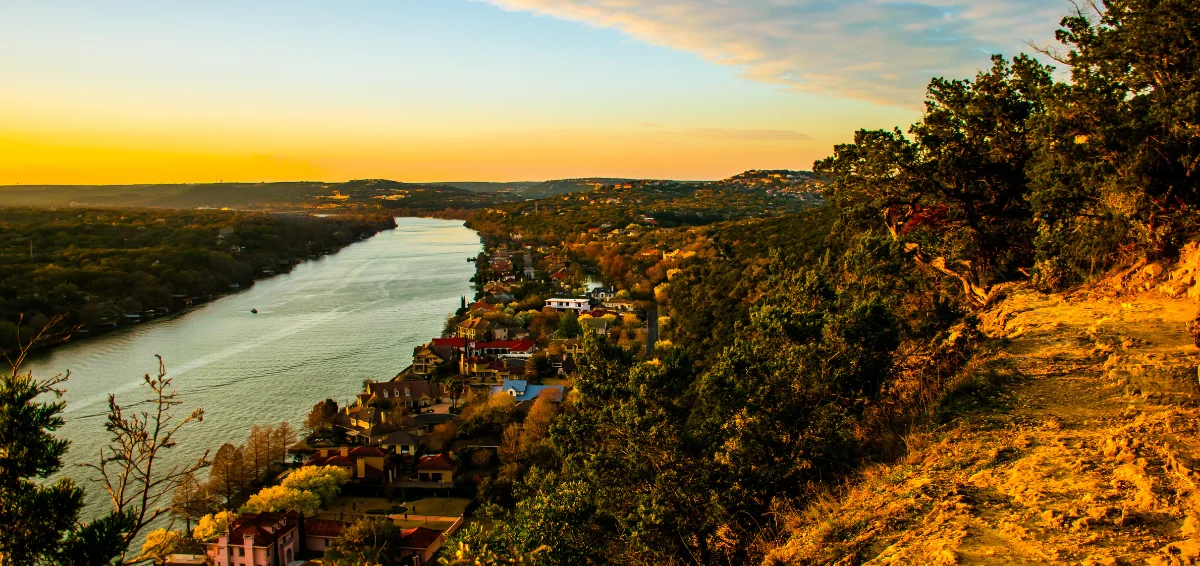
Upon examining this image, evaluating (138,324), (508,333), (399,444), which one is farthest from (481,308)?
(399,444)

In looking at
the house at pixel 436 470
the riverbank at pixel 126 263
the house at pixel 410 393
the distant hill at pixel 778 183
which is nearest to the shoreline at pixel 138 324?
the riverbank at pixel 126 263

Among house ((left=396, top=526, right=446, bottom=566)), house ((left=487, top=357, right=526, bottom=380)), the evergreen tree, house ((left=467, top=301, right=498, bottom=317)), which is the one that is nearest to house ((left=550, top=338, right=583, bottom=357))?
house ((left=487, top=357, right=526, bottom=380))

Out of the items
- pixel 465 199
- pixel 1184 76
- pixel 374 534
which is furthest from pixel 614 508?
pixel 465 199

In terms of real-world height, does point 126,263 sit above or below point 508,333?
above

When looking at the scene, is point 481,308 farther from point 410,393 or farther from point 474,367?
point 410,393

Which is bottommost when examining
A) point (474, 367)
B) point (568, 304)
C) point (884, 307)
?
point (474, 367)

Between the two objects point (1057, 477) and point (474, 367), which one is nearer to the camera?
point (1057, 477)
